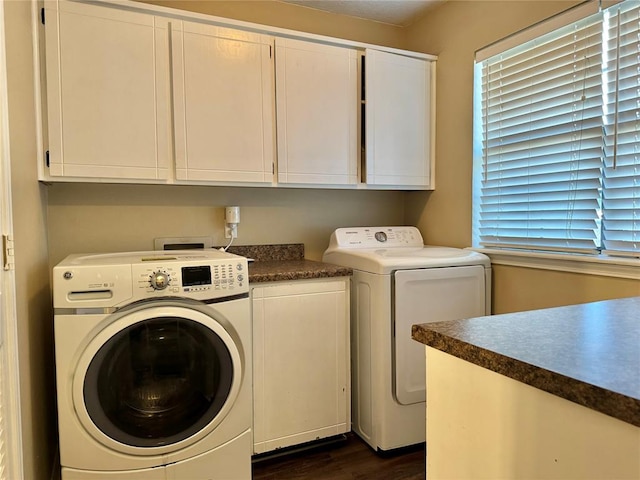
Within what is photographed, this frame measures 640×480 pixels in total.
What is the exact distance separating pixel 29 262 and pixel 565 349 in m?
1.69

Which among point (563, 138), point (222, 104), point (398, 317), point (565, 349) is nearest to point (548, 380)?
point (565, 349)

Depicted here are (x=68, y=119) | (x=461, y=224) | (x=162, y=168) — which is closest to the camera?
(x=68, y=119)

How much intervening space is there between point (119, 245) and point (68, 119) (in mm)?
678

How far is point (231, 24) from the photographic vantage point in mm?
2064

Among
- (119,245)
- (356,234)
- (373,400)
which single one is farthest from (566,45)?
(119,245)

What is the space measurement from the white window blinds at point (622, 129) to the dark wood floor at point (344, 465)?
1310 millimetres

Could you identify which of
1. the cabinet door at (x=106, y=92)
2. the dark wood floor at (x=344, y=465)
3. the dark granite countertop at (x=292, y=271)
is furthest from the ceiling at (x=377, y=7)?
the dark wood floor at (x=344, y=465)

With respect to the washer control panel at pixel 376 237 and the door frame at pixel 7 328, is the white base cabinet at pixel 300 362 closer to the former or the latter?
the washer control panel at pixel 376 237

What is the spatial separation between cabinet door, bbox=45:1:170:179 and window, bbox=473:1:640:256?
1.69 metres

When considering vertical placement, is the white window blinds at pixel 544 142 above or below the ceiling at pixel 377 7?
below

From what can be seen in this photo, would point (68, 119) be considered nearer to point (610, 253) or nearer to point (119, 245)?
point (119, 245)

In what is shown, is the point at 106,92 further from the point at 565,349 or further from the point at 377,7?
the point at 565,349

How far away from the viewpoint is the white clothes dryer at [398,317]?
1995mm

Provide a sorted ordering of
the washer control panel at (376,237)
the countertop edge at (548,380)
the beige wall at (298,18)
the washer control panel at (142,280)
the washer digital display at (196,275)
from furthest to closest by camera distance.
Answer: the washer control panel at (376,237) → the beige wall at (298,18) → the washer digital display at (196,275) → the washer control panel at (142,280) → the countertop edge at (548,380)
